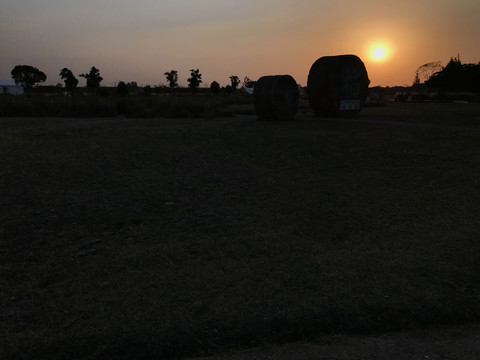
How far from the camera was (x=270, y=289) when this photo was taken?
2.64m

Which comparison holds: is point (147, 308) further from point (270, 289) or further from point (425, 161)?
point (425, 161)

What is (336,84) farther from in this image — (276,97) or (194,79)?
(194,79)

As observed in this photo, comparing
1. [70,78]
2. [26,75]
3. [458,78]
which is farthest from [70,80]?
[458,78]

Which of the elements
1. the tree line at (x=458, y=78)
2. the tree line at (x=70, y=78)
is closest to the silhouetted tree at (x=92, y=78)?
the tree line at (x=70, y=78)

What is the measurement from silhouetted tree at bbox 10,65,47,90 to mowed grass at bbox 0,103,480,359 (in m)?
87.0

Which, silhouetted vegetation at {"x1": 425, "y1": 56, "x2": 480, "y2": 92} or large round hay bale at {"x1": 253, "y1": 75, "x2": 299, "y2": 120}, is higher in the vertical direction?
silhouetted vegetation at {"x1": 425, "y1": 56, "x2": 480, "y2": 92}

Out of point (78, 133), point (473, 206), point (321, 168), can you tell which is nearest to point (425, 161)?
point (321, 168)

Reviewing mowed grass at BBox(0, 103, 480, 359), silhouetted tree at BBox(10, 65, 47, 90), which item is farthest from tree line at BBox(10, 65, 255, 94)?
mowed grass at BBox(0, 103, 480, 359)

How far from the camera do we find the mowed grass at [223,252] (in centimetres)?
227

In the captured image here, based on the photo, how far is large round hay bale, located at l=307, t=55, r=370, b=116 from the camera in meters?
15.0

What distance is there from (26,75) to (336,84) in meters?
84.5

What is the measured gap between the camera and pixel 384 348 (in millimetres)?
2070

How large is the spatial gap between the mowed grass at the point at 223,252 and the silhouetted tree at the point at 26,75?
87.0 meters

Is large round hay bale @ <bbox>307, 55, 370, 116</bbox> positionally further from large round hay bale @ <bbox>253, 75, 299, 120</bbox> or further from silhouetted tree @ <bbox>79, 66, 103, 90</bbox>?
silhouetted tree @ <bbox>79, 66, 103, 90</bbox>
